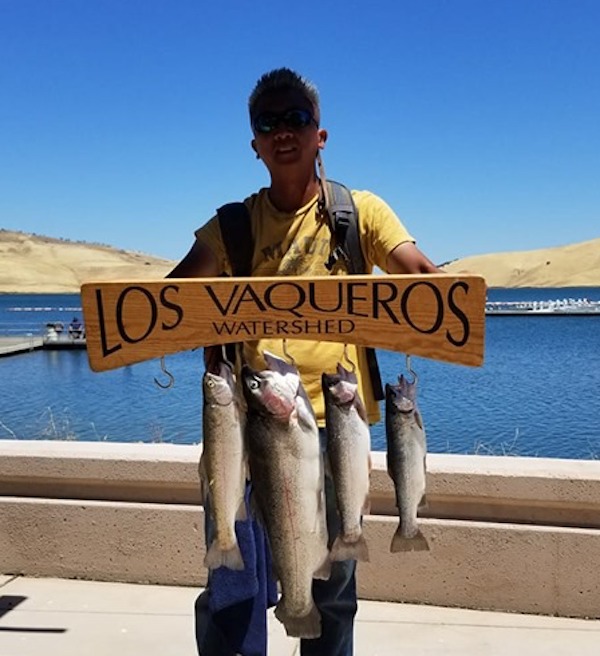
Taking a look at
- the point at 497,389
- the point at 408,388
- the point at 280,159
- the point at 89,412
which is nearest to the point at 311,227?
the point at 280,159

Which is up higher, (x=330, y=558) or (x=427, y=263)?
(x=427, y=263)

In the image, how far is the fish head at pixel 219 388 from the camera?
241cm

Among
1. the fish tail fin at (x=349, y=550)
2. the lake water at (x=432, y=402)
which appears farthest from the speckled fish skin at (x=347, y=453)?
the lake water at (x=432, y=402)

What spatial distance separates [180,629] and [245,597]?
4.29 feet

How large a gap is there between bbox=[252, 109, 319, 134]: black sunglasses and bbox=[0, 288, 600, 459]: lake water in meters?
4.51

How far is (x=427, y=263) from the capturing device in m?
2.78

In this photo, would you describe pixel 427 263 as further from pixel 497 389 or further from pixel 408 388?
pixel 497 389

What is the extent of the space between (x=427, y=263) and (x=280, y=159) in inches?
26.0

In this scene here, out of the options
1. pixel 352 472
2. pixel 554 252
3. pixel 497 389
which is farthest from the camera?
pixel 554 252

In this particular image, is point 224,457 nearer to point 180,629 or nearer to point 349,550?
point 349,550

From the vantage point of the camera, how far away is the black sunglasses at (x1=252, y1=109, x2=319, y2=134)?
2818 mm

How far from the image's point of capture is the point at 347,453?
8.10ft

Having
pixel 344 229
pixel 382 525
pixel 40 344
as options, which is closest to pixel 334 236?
pixel 344 229

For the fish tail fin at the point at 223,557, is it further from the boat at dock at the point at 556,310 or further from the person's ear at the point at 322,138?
the boat at dock at the point at 556,310
